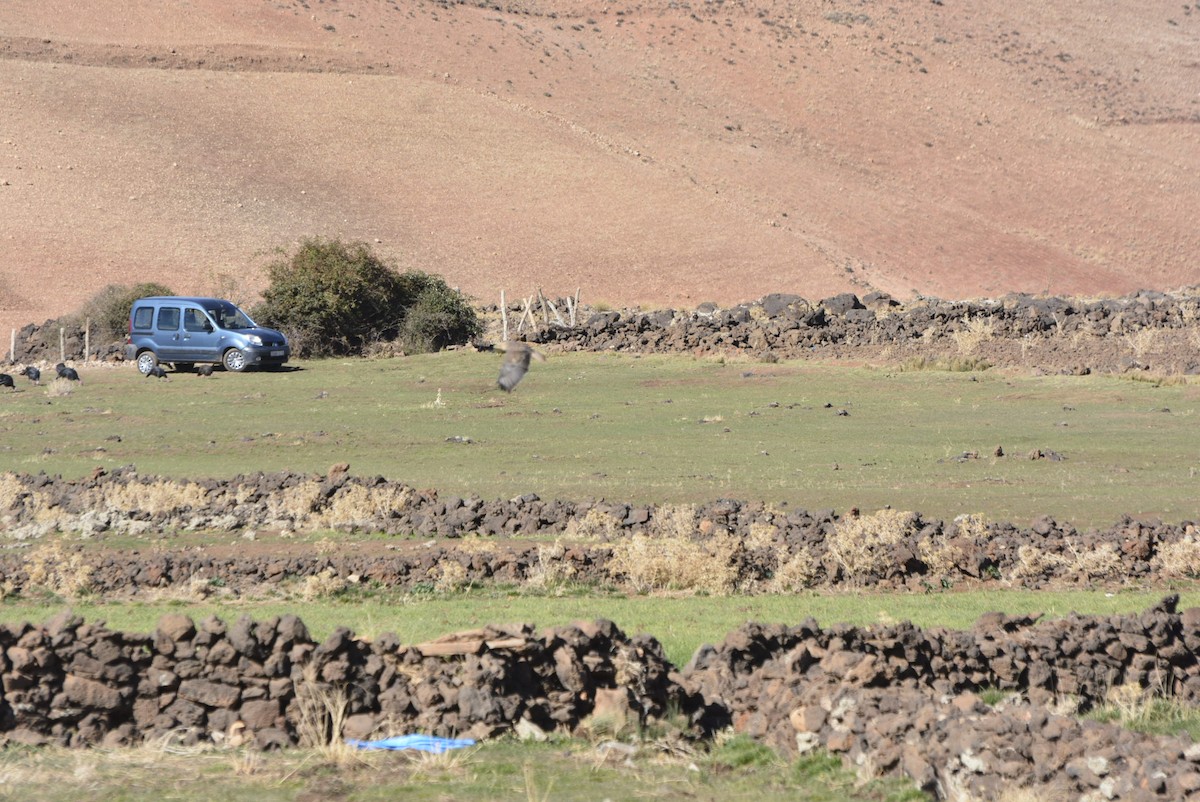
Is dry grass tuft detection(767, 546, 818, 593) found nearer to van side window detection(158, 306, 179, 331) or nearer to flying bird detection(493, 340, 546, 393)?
Result: flying bird detection(493, 340, 546, 393)

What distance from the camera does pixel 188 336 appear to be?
34.3 meters

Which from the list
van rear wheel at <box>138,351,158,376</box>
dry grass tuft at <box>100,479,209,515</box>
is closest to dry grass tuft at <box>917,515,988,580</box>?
dry grass tuft at <box>100,479,209,515</box>

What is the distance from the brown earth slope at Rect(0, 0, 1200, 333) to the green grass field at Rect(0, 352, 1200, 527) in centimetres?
2193

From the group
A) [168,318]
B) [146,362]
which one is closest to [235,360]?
[168,318]

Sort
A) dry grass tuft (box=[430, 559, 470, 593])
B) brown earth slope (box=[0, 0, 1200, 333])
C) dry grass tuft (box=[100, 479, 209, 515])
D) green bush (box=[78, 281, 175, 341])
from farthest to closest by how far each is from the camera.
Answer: brown earth slope (box=[0, 0, 1200, 333]) < green bush (box=[78, 281, 175, 341]) < dry grass tuft (box=[100, 479, 209, 515]) < dry grass tuft (box=[430, 559, 470, 593])

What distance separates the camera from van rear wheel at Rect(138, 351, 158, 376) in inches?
1344

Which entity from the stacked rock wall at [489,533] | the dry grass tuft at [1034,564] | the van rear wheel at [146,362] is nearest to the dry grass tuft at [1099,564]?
the stacked rock wall at [489,533]

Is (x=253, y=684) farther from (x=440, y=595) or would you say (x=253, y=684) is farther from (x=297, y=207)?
(x=297, y=207)

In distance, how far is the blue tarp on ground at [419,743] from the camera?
8.05 meters

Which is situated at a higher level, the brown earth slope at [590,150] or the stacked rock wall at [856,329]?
the brown earth slope at [590,150]

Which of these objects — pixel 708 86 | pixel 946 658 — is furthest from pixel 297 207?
pixel 946 658

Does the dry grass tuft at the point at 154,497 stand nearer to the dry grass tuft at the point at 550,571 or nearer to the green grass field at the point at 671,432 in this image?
the green grass field at the point at 671,432

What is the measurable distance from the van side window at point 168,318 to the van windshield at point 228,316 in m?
0.74

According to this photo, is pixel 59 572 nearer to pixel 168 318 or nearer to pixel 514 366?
pixel 514 366
